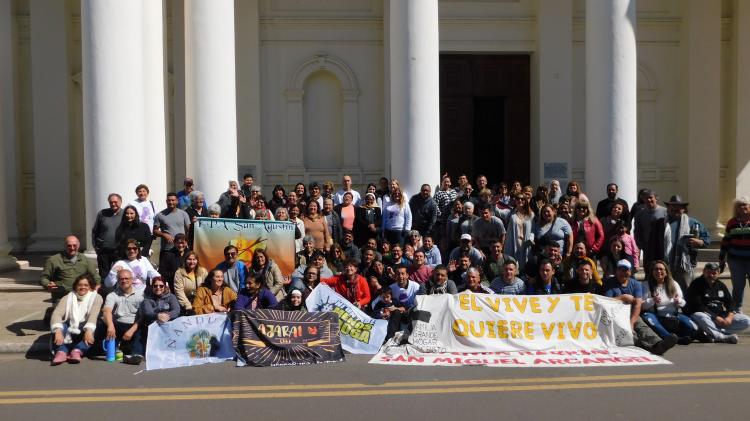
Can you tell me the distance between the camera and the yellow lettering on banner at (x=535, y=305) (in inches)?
406

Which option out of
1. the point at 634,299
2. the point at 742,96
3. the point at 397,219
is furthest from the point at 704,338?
the point at 742,96

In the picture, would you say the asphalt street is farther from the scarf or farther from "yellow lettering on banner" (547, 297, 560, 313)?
"yellow lettering on banner" (547, 297, 560, 313)

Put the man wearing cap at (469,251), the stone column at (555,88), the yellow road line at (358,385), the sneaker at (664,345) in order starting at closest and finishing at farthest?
the yellow road line at (358,385)
the sneaker at (664,345)
the man wearing cap at (469,251)
the stone column at (555,88)

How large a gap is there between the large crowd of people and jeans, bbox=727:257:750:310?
1cm

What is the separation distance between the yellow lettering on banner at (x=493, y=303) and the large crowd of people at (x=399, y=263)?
0.31 m

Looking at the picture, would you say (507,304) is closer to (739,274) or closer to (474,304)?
(474,304)

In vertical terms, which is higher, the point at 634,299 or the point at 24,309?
the point at 634,299

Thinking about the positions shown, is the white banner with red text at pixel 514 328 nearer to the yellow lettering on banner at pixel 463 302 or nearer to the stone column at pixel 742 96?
the yellow lettering on banner at pixel 463 302

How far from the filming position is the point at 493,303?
34.0 feet

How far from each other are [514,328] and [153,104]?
7.25 meters

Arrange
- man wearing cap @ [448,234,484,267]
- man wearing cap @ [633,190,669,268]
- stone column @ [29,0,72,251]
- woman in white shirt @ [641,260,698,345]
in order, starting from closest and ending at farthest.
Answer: woman in white shirt @ [641,260,698,345]
man wearing cap @ [448,234,484,267]
man wearing cap @ [633,190,669,268]
stone column @ [29,0,72,251]

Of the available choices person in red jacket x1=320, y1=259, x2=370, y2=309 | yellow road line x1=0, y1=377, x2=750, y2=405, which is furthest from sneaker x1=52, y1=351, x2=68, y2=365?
person in red jacket x1=320, y1=259, x2=370, y2=309

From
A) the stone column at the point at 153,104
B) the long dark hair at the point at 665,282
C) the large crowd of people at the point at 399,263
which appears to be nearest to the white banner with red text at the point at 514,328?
the large crowd of people at the point at 399,263

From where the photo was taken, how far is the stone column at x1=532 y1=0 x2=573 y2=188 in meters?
18.0
